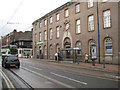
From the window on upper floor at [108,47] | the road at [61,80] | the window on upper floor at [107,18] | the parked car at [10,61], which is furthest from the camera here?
the window on upper floor at [107,18]

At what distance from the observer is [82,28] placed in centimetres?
2366

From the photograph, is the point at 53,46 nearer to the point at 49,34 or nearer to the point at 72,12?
the point at 49,34

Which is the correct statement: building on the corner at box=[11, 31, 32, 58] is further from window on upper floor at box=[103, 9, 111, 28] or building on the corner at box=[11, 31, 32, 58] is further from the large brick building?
window on upper floor at box=[103, 9, 111, 28]

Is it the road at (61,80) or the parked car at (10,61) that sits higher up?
the parked car at (10,61)

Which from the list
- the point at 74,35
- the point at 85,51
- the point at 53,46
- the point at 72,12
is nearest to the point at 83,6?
the point at 72,12

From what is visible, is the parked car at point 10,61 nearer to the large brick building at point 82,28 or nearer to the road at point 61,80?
the road at point 61,80

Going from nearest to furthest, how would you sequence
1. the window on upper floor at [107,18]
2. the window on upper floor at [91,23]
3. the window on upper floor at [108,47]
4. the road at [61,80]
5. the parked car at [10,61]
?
the road at [61,80] → the parked car at [10,61] → the window on upper floor at [108,47] → the window on upper floor at [107,18] → the window on upper floor at [91,23]

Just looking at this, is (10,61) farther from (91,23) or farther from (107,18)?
(107,18)

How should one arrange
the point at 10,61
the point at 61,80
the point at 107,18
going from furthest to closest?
the point at 107,18, the point at 10,61, the point at 61,80

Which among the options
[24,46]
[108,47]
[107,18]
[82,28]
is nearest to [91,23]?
[82,28]

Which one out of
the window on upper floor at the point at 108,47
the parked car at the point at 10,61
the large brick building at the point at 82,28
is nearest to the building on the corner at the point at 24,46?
the large brick building at the point at 82,28

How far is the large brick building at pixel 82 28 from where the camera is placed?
1877 cm

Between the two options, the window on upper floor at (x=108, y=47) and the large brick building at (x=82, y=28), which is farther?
the window on upper floor at (x=108, y=47)

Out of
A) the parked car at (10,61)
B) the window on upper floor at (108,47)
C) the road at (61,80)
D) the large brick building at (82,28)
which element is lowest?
the road at (61,80)
